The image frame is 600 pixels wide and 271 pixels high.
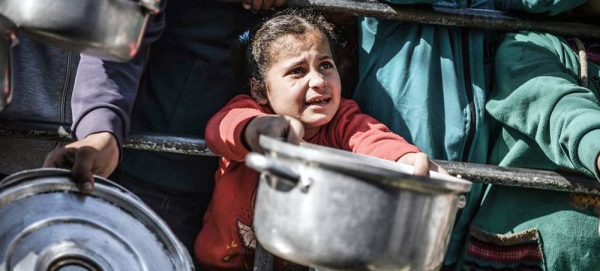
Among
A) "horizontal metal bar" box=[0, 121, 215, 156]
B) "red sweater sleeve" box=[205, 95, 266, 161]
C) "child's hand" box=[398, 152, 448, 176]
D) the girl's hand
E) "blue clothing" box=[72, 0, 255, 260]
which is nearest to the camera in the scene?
"child's hand" box=[398, 152, 448, 176]

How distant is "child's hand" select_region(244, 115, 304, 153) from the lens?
5.76 feet

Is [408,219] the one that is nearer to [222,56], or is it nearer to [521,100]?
[521,100]

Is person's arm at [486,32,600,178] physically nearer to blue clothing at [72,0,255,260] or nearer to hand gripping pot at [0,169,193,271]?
blue clothing at [72,0,255,260]

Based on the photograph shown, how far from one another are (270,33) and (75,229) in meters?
0.82

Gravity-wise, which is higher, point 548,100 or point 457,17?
point 457,17

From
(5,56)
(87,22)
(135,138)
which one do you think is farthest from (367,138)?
(5,56)

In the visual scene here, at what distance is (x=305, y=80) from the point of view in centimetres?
225

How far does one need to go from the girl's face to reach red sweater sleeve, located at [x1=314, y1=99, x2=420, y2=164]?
1.7 inches

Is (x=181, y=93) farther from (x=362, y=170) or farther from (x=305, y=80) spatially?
(x=362, y=170)

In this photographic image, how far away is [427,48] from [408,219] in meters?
0.92

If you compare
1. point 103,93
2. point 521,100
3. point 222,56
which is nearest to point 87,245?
point 103,93

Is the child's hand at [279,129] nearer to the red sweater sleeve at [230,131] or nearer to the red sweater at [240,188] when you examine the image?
the red sweater sleeve at [230,131]

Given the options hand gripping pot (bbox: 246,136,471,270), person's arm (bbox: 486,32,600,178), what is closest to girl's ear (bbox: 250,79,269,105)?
person's arm (bbox: 486,32,600,178)

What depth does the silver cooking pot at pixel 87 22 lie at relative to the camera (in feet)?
5.14
